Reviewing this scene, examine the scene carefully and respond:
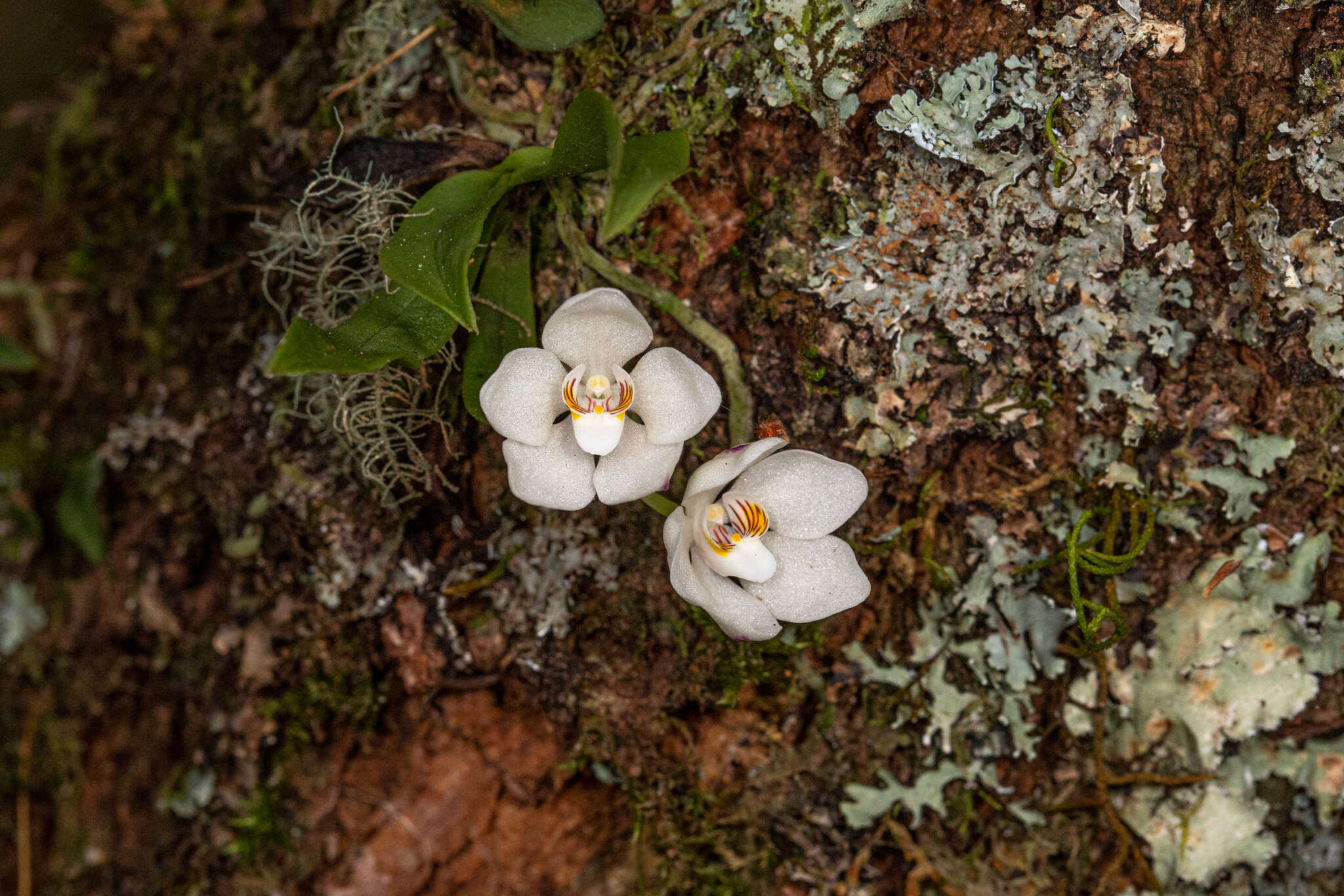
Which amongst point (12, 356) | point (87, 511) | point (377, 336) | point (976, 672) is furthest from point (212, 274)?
point (976, 672)

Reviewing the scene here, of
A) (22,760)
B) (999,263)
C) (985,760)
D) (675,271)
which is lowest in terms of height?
(22,760)

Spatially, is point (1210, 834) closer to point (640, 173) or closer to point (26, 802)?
point (640, 173)

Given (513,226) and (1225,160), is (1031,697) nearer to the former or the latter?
(1225,160)

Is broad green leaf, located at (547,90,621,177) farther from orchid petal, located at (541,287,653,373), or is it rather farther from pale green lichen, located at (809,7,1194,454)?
pale green lichen, located at (809,7,1194,454)

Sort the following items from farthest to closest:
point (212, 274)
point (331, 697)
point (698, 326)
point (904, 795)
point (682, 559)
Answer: point (212, 274)
point (331, 697)
point (904, 795)
point (698, 326)
point (682, 559)

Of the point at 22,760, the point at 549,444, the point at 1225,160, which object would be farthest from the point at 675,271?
the point at 22,760

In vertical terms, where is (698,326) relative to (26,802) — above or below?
above
